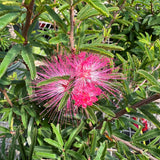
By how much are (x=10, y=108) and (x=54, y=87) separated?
23cm

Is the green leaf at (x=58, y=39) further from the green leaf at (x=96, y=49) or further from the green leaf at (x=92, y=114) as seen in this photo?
the green leaf at (x=92, y=114)

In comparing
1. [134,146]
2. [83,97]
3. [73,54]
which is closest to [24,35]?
[73,54]

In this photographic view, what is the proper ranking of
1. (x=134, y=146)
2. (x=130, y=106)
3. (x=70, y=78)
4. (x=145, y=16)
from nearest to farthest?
(x=70, y=78)
(x=130, y=106)
(x=134, y=146)
(x=145, y=16)

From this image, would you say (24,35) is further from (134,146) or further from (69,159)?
(134,146)

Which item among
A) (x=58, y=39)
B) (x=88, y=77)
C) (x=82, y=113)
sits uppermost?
(x=58, y=39)

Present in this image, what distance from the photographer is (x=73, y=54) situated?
581 mm

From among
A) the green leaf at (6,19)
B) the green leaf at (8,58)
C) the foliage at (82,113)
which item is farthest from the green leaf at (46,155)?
the green leaf at (6,19)

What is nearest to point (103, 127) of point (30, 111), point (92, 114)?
point (92, 114)

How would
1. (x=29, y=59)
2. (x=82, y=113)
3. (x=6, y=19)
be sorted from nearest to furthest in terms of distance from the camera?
(x=6, y=19), (x=29, y=59), (x=82, y=113)

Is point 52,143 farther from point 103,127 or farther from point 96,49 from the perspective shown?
point 96,49

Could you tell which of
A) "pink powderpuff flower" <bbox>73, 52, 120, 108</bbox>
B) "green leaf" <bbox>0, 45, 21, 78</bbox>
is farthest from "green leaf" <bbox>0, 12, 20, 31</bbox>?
"pink powderpuff flower" <bbox>73, 52, 120, 108</bbox>

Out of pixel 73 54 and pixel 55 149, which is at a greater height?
pixel 73 54

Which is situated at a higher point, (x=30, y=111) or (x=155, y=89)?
(x=155, y=89)

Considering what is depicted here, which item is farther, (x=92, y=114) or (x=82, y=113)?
(x=82, y=113)
